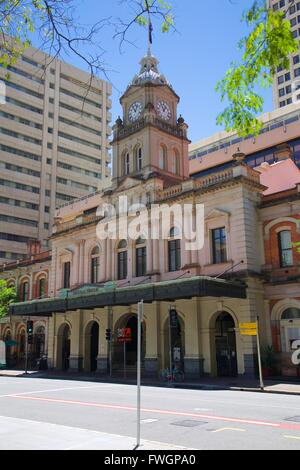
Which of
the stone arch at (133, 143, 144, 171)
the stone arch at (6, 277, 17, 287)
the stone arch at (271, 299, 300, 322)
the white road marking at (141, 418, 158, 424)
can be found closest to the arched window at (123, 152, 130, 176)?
the stone arch at (133, 143, 144, 171)

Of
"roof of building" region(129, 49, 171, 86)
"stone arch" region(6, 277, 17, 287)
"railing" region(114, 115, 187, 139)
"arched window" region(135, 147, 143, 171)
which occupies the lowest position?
"stone arch" region(6, 277, 17, 287)

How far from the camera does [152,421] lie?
1206 cm

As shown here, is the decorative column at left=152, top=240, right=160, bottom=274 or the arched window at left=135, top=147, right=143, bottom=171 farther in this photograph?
the arched window at left=135, top=147, right=143, bottom=171

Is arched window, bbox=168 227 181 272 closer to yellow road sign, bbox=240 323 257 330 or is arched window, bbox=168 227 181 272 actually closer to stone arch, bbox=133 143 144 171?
stone arch, bbox=133 143 144 171

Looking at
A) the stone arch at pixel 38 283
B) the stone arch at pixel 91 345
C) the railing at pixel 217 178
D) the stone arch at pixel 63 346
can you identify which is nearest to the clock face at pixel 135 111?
the railing at pixel 217 178

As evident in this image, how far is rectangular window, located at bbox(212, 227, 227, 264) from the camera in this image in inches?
→ 1135

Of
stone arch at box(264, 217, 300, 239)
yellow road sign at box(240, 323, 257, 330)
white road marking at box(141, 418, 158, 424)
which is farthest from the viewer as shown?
stone arch at box(264, 217, 300, 239)

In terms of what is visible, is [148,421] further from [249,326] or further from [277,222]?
[277,222]

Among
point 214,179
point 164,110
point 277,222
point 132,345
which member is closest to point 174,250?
point 214,179

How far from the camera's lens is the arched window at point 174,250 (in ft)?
102

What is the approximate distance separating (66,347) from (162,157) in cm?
1736
